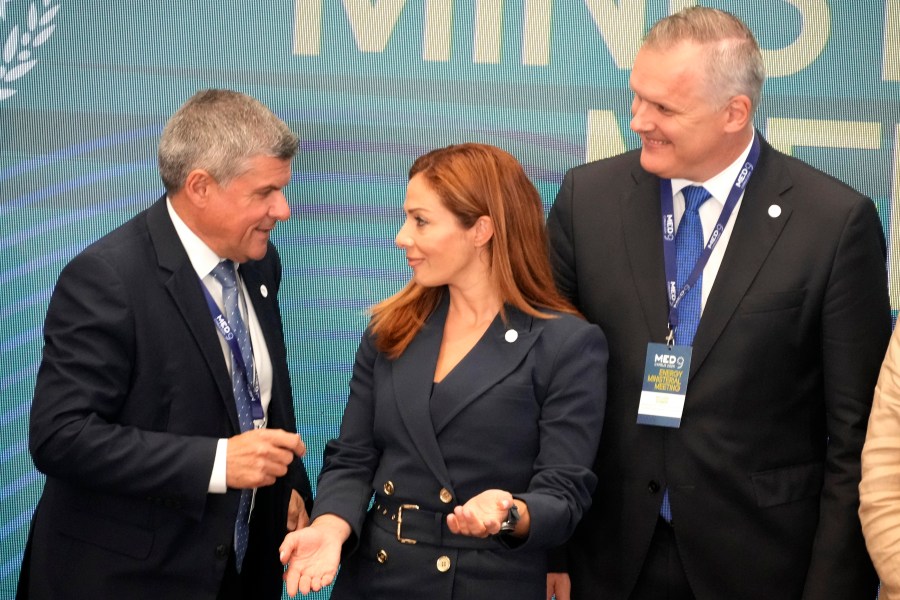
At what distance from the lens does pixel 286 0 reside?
150 inches

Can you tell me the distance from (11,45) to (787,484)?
2784 mm

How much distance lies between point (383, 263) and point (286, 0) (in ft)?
3.03

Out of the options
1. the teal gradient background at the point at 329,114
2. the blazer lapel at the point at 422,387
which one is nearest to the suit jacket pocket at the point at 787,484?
the blazer lapel at the point at 422,387

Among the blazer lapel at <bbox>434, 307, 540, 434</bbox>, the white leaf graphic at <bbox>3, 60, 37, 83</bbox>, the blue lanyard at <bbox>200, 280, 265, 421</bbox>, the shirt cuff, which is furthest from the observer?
the white leaf graphic at <bbox>3, 60, 37, 83</bbox>

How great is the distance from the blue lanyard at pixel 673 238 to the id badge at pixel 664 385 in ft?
0.13

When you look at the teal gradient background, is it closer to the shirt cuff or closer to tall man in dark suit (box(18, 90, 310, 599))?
tall man in dark suit (box(18, 90, 310, 599))

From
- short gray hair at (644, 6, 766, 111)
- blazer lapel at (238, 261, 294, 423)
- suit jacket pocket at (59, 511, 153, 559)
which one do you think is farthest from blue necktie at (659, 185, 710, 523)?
suit jacket pocket at (59, 511, 153, 559)

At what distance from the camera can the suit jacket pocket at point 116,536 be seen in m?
2.93

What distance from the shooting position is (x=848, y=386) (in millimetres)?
2811

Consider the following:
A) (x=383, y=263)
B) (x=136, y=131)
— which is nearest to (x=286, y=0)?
(x=136, y=131)

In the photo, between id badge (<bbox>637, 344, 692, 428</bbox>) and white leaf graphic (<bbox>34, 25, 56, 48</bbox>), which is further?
white leaf graphic (<bbox>34, 25, 56, 48</bbox>)

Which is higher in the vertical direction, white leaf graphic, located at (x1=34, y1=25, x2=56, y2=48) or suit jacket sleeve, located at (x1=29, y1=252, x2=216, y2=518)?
white leaf graphic, located at (x1=34, y1=25, x2=56, y2=48)

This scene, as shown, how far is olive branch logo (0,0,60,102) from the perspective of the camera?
3.80 m

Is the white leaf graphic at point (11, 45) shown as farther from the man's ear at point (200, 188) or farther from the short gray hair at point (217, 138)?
the man's ear at point (200, 188)
